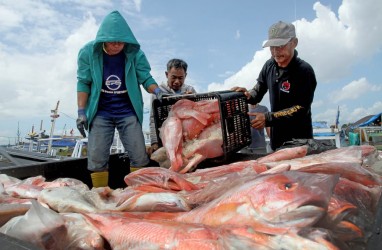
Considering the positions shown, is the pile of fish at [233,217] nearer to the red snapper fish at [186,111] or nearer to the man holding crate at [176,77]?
the red snapper fish at [186,111]

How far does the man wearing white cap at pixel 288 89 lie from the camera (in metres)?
3.54

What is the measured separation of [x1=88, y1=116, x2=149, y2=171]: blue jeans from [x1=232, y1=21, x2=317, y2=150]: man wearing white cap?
3.89ft

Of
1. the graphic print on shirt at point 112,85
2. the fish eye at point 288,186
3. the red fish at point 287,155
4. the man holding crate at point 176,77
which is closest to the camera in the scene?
the fish eye at point 288,186

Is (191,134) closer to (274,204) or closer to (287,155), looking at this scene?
(287,155)

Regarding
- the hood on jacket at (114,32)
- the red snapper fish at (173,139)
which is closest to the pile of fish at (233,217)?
the red snapper fish at (173,139)

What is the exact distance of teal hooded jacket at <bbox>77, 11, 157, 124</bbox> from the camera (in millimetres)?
3568

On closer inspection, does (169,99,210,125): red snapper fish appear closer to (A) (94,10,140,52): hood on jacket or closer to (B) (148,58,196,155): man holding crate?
(A) (94,10,140,52): hood on jacket

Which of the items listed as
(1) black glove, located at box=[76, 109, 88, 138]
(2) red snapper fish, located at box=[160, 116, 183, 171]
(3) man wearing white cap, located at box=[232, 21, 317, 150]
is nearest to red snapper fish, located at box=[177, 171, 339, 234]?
(2) red snapper fish, located at box=[160, 116, 183, 171]

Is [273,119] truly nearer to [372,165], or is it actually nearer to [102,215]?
[372,165]

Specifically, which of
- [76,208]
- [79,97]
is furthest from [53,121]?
[76,208]

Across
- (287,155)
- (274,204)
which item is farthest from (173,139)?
(274,204)

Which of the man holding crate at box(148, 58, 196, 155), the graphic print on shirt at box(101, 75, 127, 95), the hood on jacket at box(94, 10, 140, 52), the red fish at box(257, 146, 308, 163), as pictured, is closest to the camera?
the red fish at box(257, 146, 308, 163)

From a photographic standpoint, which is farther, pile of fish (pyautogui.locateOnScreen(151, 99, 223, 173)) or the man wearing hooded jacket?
the man wearing hooded jacket

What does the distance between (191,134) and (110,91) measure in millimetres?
1049
